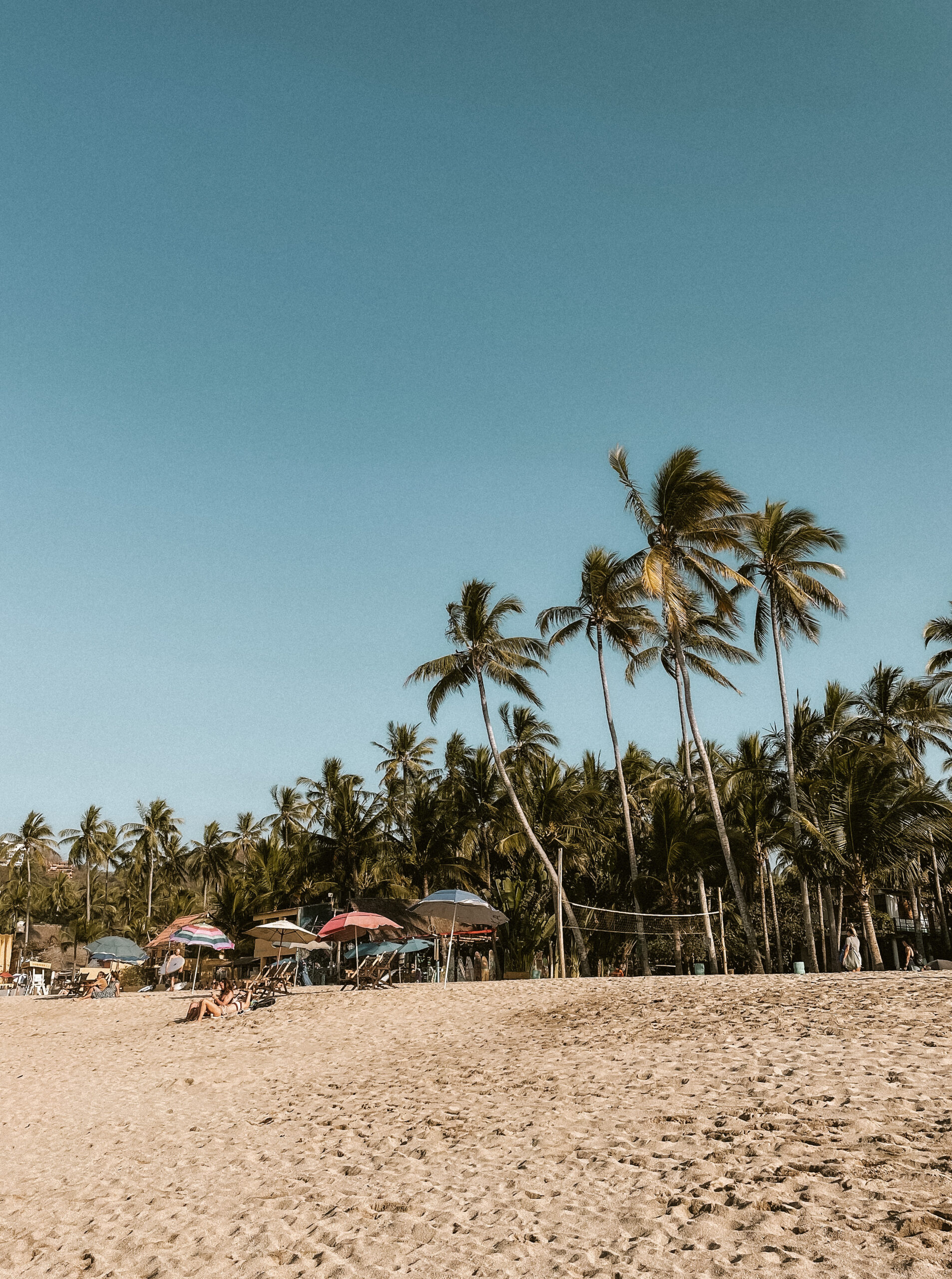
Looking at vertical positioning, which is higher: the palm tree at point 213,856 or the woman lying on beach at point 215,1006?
the palm tree at point 213,856

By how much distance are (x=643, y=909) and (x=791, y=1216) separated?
25051 mm

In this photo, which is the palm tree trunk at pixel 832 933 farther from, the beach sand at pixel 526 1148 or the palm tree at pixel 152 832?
the palm tree at pixel 152 832

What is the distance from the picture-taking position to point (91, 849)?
2488 inches

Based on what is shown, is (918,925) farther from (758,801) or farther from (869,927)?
Answer: (869,927)

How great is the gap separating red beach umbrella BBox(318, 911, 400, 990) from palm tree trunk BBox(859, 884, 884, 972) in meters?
10.6

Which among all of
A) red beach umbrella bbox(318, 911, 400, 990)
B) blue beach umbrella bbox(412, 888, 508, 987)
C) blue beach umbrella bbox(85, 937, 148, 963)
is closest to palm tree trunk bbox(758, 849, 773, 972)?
blue beach umbrella bbox(412, 888, 508, 987)

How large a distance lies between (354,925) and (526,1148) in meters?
13.5

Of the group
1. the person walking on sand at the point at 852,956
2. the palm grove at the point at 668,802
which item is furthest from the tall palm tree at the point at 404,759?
the person walking on sand at the point at 852,956

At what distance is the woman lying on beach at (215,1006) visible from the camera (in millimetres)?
17531

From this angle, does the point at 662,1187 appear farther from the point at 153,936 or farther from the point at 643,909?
the point at 153,936

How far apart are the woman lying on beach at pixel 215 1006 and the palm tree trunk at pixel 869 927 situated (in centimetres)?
1345

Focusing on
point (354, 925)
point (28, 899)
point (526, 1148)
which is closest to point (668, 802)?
point (354, 925)

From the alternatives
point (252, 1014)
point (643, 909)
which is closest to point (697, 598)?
point (643, 909)

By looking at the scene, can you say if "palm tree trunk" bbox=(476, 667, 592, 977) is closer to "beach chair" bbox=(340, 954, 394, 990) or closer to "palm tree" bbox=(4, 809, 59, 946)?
"beach chair" bbox=(340, 954, 394, 990)
